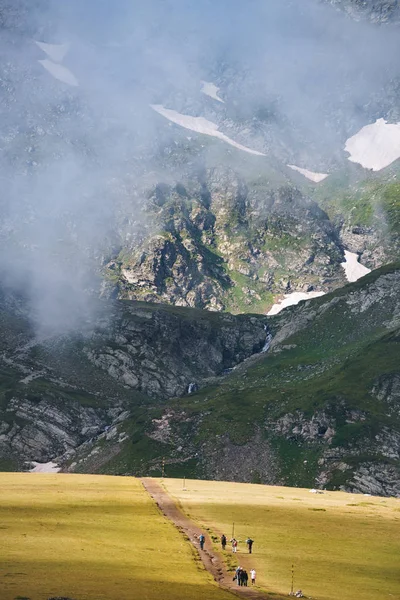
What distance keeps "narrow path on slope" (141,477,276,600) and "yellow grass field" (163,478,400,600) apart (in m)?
1.47

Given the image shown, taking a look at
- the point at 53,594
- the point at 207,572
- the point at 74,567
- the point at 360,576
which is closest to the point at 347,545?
the point at 360,576

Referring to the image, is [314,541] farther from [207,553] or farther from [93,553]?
[93,553]

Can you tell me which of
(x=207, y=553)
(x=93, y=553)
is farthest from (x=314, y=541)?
(x=93, y=553)

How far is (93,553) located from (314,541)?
29.2 m

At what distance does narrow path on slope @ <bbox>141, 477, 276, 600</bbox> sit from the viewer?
57.5m

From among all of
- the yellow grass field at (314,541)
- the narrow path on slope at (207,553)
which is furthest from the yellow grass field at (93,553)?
the yellow grass field at (314,541)

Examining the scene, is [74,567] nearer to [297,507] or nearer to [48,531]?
[48,531]

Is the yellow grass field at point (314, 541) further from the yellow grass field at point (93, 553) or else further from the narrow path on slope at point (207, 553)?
the yellow grass field at point (93, 553)

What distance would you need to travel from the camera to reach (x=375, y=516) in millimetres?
113000

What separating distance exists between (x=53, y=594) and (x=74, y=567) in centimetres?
974

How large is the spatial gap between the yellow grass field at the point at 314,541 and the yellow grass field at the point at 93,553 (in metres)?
6.80

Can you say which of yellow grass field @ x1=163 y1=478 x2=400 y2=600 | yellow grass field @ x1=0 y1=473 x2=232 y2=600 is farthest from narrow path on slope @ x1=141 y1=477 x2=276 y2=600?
yellow grass field @ x1=163 y1=478 x2=400 y2=600

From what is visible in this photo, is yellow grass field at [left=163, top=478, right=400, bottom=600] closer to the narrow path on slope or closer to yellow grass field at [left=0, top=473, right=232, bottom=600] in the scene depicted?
the narrow path on slope

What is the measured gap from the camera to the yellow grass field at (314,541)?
62.8 metres
